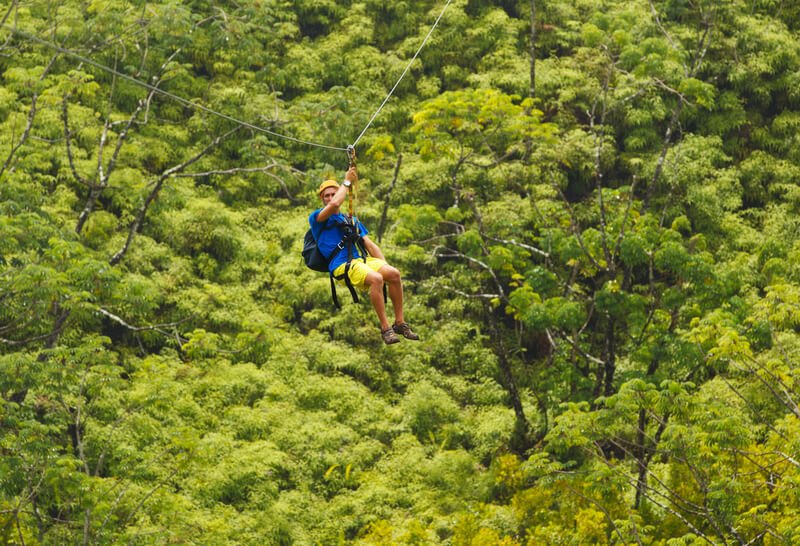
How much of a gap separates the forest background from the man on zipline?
4.10 m

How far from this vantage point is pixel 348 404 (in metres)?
13.7

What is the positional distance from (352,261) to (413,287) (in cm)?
834

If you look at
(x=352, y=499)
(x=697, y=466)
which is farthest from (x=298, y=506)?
(x=697, y=466)

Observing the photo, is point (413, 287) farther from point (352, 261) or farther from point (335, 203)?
point (335, 203)

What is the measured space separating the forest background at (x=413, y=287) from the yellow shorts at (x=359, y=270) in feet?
14.1

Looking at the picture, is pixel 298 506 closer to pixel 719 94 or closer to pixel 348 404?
pixel 348 404

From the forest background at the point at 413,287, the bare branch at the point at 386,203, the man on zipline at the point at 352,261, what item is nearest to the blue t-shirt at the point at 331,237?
the man on zipline at the point at 352,261

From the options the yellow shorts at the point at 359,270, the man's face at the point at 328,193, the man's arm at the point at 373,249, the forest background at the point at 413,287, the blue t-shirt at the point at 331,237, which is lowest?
the forest background at the point at 413,287

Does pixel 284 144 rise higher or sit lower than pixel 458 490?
higher

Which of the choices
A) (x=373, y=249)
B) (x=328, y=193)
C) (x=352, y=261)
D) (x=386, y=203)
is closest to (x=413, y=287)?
(x=386, y=203)

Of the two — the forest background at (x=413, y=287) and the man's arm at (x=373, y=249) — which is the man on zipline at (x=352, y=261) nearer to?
the man's arm at (x=373, y=249)

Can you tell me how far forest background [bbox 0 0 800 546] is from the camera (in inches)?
426

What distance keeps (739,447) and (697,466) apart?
530 millimetres

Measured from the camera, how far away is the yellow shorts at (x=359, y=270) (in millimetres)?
6805
